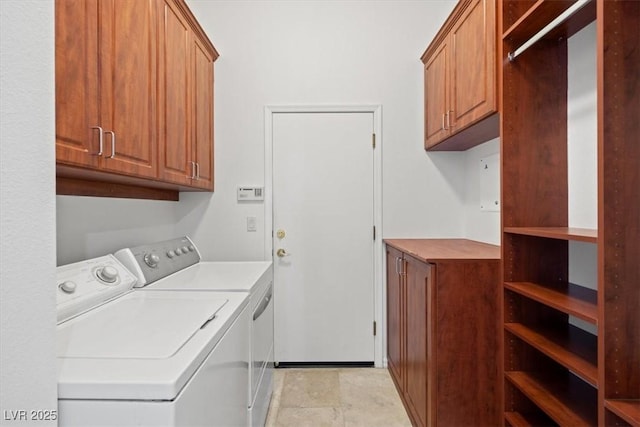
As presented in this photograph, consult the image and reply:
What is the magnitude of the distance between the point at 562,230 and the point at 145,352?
1.53 meters

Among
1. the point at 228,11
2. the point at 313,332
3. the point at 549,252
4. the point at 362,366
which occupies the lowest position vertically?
A: the point at 362,366

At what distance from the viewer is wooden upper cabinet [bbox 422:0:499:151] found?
1.61m

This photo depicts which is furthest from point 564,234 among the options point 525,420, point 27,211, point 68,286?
point 68,286

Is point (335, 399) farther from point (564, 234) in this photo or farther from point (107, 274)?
point (564, 234)

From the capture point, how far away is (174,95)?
1877 mm

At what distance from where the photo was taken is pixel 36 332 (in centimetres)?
62

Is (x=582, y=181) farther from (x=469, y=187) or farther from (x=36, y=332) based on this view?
(x=36, y=332)

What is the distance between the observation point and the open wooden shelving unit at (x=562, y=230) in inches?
37.9

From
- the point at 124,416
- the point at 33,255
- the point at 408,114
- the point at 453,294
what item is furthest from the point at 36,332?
the point at 408,114

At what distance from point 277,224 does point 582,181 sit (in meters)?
1.92

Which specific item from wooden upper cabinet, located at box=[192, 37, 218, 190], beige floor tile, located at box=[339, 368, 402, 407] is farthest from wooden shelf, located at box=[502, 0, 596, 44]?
beige floor tile, located at box=[339, 368, 402, 407]

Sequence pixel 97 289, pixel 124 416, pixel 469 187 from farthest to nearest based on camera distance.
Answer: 1. pixel 469 187
2. pixel 97 289
3. pixel 124 416

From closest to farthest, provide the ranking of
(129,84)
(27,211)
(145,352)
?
(27,211), (145,352), (129,84)

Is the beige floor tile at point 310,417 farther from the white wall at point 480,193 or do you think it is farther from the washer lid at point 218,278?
the white wall at point 480,193
